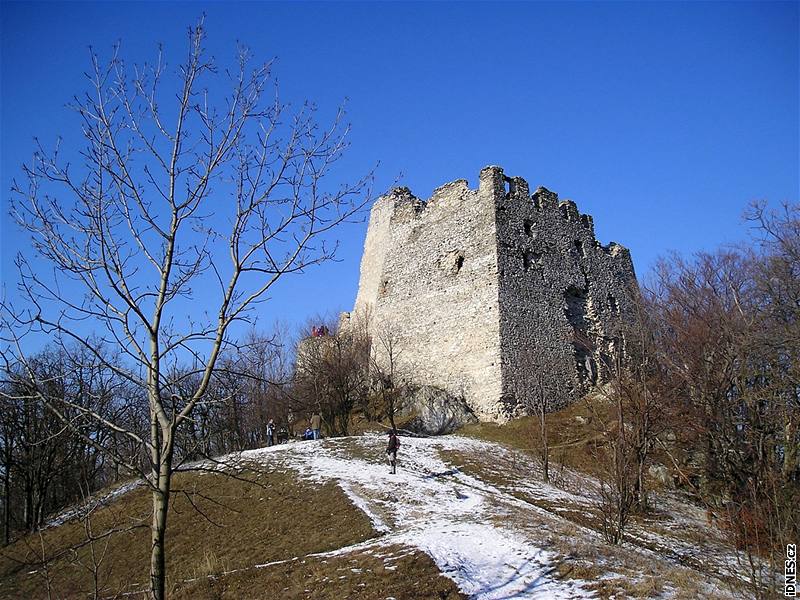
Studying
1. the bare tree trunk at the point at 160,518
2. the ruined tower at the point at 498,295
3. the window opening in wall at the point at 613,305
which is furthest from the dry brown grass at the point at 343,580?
the window opening in wall at the point at 613,305

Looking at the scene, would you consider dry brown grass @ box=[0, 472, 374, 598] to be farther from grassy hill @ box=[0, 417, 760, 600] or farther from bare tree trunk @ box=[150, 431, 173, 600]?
bare tree trunk @ box=[150, 431, 173, 600]

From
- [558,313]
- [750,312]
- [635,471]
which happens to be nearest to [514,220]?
[558,313]

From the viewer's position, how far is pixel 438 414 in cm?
2158

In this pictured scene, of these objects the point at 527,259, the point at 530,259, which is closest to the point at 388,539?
the point at 527,259

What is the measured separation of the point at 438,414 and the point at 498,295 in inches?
194

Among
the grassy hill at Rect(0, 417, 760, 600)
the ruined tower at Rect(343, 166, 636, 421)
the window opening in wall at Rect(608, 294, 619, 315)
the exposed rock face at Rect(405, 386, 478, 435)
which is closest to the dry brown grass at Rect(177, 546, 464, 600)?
the grassy hill at Rect(0, 417, 760, 600)

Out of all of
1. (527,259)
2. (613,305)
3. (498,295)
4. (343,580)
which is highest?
(527,259)

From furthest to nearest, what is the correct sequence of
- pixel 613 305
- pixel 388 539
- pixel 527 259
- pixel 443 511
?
pixel 613 305, pixel 527 259, pixel 443 511, pixel 388 539

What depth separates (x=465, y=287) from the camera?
2356cm

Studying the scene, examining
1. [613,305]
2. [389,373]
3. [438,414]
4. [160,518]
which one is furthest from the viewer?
[613,305]

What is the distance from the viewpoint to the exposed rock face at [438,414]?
839 inches

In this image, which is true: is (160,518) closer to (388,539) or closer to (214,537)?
(388,539)

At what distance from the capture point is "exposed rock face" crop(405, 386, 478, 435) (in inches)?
839

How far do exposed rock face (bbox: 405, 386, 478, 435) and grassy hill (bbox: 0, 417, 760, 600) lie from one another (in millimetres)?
2587
